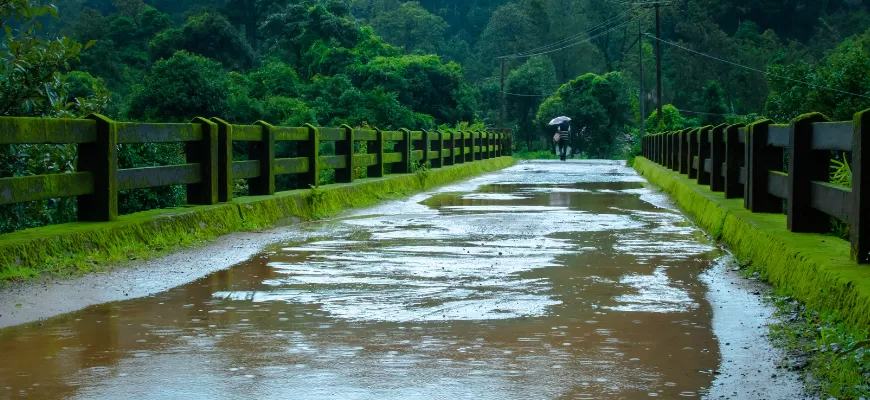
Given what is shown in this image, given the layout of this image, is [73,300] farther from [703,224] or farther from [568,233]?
[703,224]

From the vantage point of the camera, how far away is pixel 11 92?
12.0 metres

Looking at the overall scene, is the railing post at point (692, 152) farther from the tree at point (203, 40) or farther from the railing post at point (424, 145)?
the tree at point (203, 40)

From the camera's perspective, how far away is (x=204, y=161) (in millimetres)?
11484

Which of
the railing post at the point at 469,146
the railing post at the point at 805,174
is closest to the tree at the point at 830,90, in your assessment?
the railing post at the point at 469,146

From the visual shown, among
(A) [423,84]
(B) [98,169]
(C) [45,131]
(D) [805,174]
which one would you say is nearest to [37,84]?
(B) [98,169]

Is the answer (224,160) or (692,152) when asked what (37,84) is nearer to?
(224,160)

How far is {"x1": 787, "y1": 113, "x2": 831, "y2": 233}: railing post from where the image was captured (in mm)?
7680

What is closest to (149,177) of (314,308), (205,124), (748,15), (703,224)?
(205,124)

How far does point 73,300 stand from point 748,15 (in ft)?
330

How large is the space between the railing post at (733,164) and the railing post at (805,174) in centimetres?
399

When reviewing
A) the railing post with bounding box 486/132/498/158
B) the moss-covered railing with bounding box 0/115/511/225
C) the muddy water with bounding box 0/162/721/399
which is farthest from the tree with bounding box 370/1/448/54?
the muddy water with bounding box 0/162/721/399

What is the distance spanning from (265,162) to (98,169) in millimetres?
4047

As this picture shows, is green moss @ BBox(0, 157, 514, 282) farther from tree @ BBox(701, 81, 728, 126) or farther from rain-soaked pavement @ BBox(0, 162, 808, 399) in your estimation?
tree @ BBox(701, 81, 728, 126)

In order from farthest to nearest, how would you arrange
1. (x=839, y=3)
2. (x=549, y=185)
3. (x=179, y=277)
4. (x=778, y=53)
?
(x=839, y=3) → (x=778, y=53) → (x=549, y=185) → (x=179, y=277)
